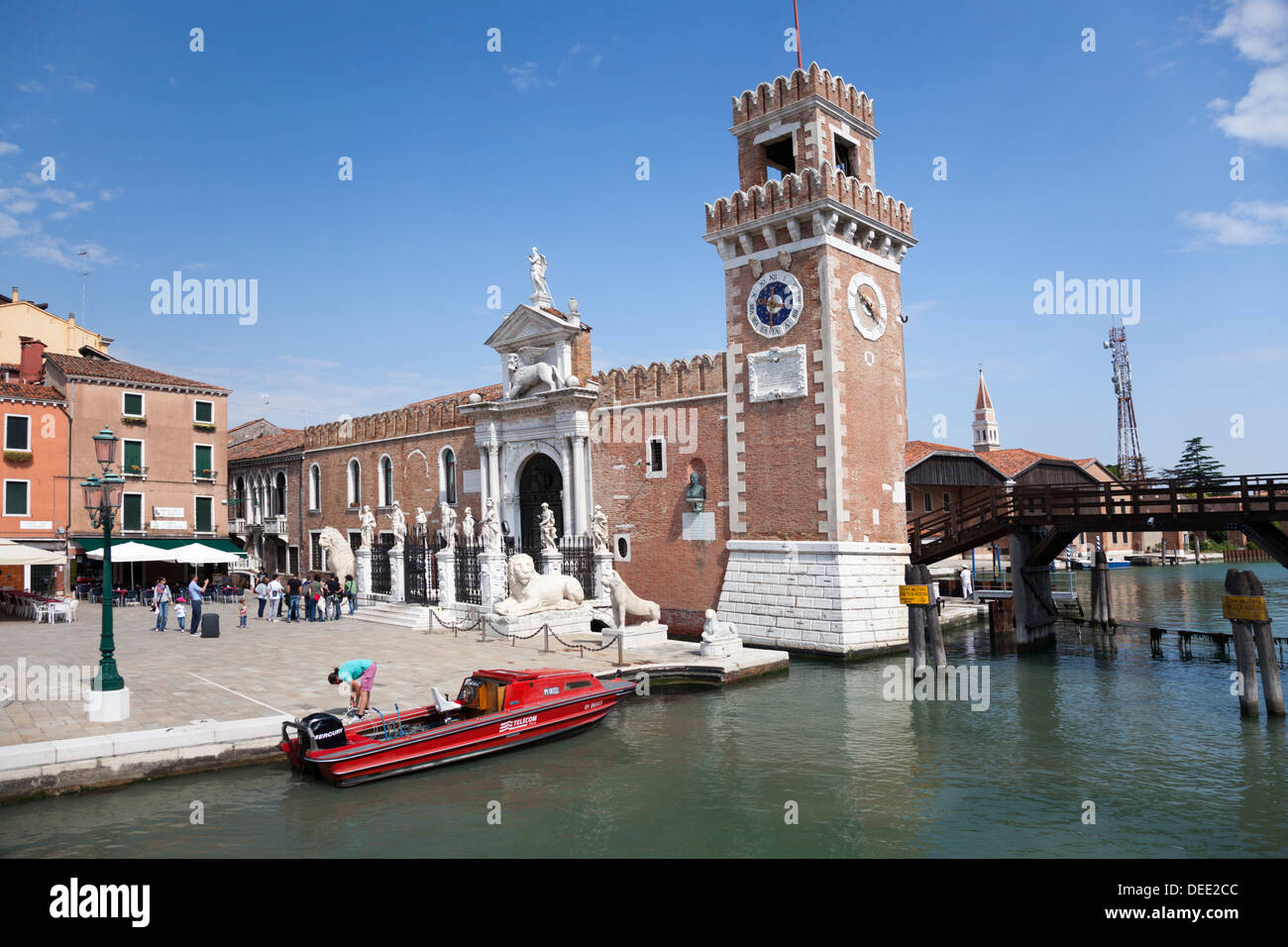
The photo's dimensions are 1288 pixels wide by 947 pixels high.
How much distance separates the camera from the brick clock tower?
65.6 ft

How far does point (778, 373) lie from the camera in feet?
69.4

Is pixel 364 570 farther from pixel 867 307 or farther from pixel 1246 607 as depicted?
pixel 1246 607

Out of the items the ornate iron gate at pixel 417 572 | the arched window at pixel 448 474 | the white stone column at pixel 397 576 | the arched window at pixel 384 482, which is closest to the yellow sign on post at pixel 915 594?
the ornate iron gate at pixel 417 572

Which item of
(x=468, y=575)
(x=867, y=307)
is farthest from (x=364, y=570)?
(x=867, y=307)

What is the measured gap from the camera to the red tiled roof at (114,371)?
30.7 metres

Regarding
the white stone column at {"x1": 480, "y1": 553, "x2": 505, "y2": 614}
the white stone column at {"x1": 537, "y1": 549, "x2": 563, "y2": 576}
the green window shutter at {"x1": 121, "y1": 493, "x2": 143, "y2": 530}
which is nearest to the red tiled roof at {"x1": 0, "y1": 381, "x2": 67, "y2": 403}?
the green window shutter at {"x1": 121, "y1": 493, "x2": 143, "y2": 530}

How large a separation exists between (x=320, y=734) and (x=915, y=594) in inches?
463

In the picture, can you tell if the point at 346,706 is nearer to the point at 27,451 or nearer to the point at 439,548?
the point at 439,548

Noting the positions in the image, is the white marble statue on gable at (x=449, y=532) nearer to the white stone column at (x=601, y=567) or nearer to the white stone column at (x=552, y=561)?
the white stone column at (x=552, y=561)

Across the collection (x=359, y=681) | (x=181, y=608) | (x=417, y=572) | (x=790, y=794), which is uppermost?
(x=417, y=572)

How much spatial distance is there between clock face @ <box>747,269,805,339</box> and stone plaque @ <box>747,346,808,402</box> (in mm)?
561

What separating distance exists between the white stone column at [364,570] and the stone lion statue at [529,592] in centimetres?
759
